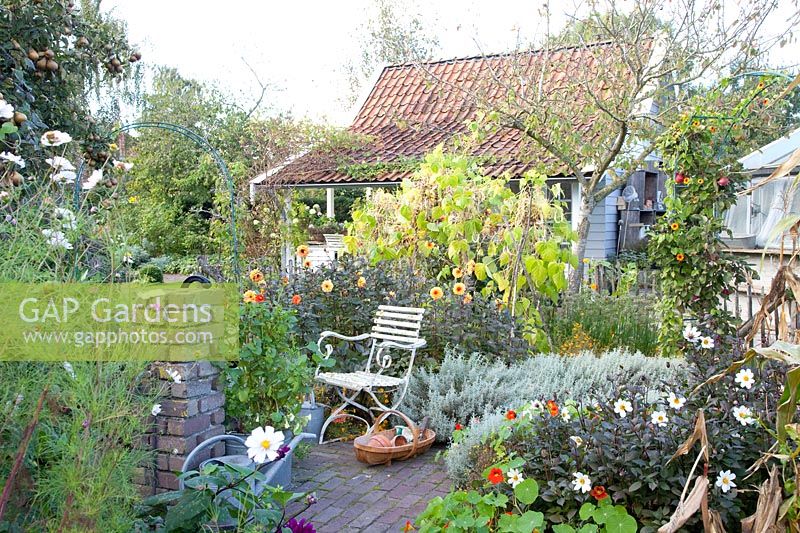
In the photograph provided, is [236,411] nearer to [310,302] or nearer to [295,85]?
[310,302]

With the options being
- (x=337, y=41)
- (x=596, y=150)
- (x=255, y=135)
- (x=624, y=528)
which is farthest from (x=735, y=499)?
(x=337, y=41)

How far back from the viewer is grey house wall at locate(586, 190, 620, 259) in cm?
1134

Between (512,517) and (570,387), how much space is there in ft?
6.07

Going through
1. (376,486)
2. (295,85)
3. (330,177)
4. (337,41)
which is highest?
(337,41)

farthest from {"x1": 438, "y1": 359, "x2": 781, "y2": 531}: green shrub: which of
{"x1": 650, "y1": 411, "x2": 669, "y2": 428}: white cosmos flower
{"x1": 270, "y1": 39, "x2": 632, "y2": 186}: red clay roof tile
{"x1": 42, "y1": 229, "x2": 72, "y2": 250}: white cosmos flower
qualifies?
{"x1": 270, "y1": 39, "x2": 632, "y2": 186}: red clay roof tile

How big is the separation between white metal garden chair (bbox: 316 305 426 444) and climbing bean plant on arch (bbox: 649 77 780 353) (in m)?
2.06

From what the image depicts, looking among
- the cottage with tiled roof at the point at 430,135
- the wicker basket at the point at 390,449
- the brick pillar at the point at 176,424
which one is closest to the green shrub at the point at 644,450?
the wicker basket at the point at 390,449

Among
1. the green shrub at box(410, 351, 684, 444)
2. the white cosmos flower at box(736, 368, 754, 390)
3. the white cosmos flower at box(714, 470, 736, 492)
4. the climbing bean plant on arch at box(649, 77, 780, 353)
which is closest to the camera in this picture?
→ the white cosmos flower at box(714, 470, 736, 492)

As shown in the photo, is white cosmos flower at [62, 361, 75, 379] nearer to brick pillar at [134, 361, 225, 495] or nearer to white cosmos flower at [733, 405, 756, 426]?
brick pillar at [134, 361, 225, 495]

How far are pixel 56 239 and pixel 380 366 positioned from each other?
2.98 m

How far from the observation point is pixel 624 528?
2.37 meters

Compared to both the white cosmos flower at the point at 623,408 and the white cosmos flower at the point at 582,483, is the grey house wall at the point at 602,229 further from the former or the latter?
the white cosmos flower at the point at 582,483

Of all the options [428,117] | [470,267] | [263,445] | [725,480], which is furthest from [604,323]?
[428,117]

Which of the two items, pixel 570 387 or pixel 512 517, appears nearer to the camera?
pixel 512 517
